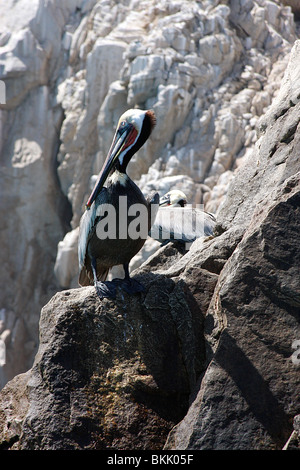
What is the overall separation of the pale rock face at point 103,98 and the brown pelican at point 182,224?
7297 millimetres

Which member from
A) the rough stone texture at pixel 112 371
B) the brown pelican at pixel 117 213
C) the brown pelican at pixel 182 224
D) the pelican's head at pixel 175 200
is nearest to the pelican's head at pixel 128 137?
the brown pelican at pixel 117 213

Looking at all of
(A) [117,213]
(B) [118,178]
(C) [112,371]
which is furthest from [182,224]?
(C) [112,371]

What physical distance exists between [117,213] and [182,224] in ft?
9.95

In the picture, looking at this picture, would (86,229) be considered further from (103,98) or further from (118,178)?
(103,98)

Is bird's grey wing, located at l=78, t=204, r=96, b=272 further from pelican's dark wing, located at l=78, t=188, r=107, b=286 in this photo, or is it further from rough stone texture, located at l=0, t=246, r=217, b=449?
rough stone texture, located at l=0, t=246, r=217, b=449

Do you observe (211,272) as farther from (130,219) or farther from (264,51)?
(264,51)

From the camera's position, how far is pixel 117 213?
3812 millimetres

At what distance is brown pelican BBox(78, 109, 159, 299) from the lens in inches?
150

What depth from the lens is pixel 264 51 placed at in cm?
1672

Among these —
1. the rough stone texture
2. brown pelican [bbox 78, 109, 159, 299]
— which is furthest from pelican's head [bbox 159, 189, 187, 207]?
the rough stone texture

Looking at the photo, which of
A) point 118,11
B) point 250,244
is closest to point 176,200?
point 250,244

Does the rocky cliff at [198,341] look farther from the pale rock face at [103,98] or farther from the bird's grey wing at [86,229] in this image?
the pale rock face at [103,98]

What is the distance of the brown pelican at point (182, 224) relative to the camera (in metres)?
6.50

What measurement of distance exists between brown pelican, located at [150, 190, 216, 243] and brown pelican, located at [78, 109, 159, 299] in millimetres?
2265
